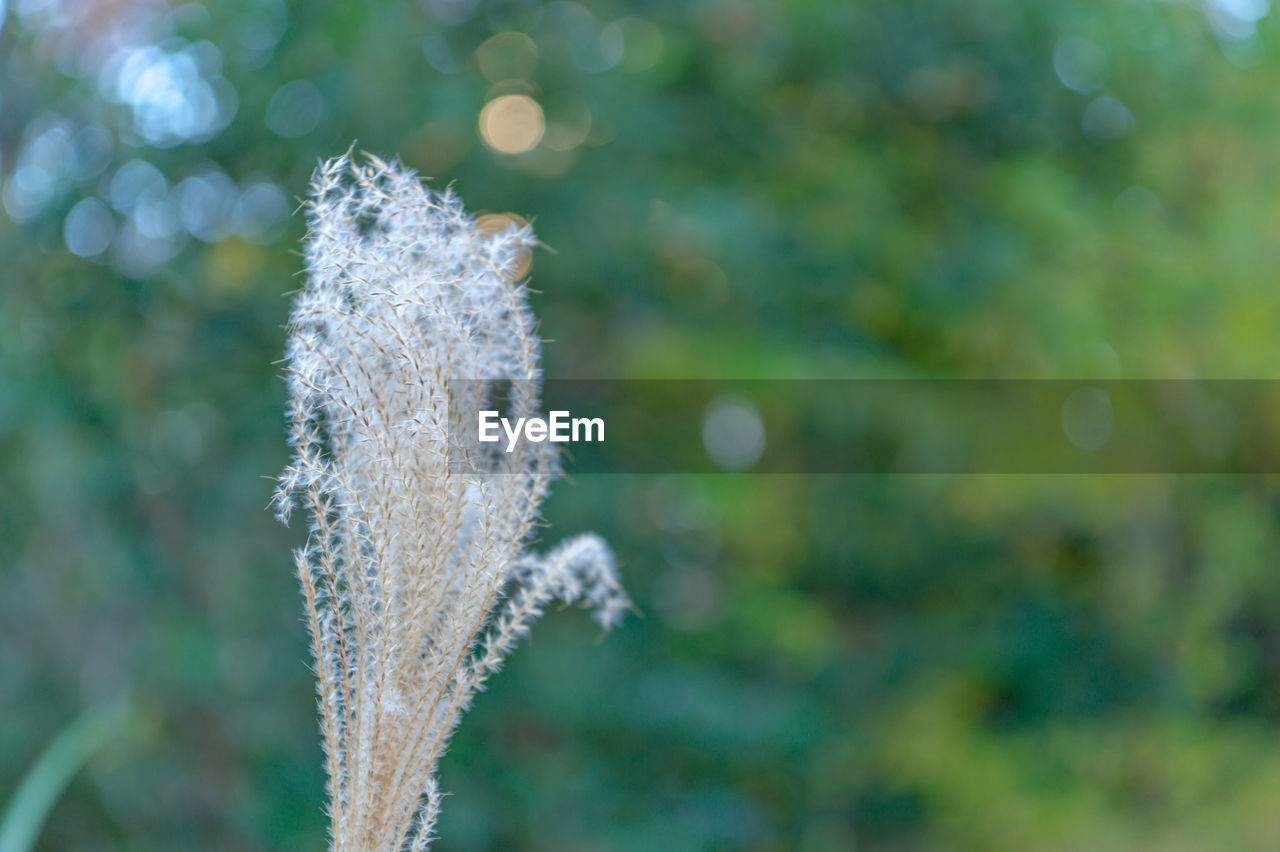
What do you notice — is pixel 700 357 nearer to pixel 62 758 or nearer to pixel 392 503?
pixel 62 758

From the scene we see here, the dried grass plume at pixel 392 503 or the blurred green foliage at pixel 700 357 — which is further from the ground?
the blurred green foliage at pixel 700 357

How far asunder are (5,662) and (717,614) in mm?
2303

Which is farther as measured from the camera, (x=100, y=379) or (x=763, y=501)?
(x=763, y=501)

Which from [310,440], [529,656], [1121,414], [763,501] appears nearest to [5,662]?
[529,656]

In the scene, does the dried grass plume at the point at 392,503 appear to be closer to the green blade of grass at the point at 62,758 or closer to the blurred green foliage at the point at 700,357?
the blurred green foliage at the point at 700,357

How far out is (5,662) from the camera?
3006 millimetres

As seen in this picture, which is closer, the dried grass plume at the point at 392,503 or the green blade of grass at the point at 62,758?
the dried grass plume at the point at 392,503

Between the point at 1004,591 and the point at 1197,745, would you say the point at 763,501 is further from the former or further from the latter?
the point at 1197,745

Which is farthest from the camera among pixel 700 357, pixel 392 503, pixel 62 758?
pixel 700 357

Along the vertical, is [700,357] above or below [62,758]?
above

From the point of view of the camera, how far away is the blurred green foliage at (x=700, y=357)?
262 centimetres

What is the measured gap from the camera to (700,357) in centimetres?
305
